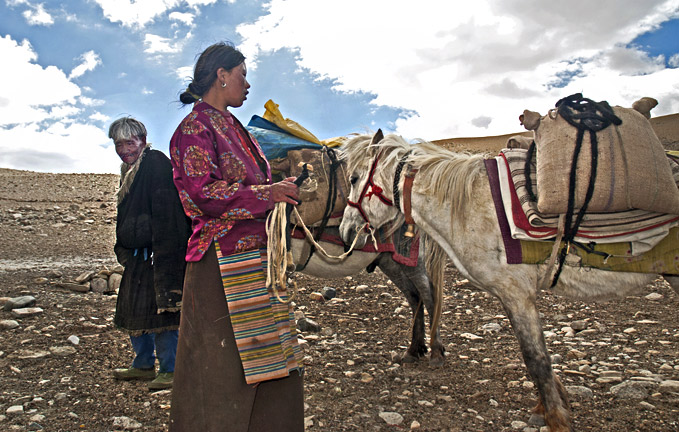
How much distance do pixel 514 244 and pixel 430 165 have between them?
2.47 ft

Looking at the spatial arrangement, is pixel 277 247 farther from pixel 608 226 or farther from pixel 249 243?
pixel 608 226

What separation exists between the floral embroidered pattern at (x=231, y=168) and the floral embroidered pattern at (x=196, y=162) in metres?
0.07

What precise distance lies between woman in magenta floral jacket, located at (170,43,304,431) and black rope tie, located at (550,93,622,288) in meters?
1.46

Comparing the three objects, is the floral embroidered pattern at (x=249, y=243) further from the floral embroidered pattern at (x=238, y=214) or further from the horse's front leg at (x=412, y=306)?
the horse's front leg at (x=412, y=306)

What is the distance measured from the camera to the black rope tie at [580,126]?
224 centimetres

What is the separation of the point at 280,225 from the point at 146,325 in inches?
76.9

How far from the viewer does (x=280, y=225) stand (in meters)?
1.79

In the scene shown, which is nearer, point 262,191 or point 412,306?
point 262,191

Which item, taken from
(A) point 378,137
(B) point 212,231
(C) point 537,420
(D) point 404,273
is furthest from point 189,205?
(D) point 404,273

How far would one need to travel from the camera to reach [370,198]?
3111 mm

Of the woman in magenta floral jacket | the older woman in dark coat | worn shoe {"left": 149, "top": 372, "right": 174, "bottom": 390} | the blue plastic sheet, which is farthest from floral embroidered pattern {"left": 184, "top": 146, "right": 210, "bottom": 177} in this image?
worn shoe {"left": 149, "top": 372, "right": 174, "bottom": 390}

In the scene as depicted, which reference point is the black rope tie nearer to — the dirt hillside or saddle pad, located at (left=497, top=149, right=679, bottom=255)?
saddle pad, located at (left=497, top=149, right=679, bottom=255)

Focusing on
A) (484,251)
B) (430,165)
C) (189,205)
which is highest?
(430,165)

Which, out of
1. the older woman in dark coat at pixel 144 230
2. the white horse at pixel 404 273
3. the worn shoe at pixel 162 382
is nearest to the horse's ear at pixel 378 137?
the white horse at pixel 404 273
